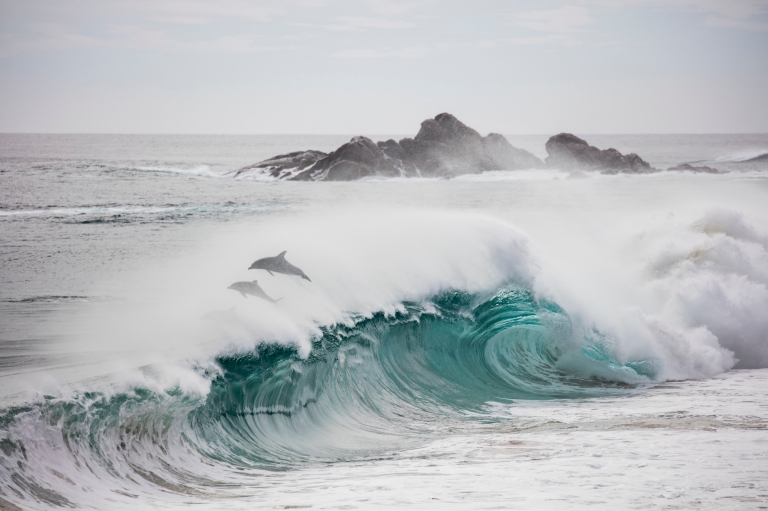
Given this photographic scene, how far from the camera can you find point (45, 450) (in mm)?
5047

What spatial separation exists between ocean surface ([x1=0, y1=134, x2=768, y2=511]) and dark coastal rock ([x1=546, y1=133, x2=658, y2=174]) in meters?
38.0

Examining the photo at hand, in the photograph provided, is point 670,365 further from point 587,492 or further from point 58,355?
point 58,355

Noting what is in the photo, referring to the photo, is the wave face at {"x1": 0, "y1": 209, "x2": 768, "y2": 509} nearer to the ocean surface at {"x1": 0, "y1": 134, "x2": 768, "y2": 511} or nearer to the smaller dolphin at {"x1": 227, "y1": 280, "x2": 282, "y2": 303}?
the ocean surface at {"x1": 0, "y1": 134, "x2": 768, "y2": 511}

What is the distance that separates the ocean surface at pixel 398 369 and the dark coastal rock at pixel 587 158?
3800 cm

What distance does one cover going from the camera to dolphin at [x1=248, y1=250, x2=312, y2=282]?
390 inches

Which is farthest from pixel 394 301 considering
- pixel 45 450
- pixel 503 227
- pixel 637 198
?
pixel 637 198

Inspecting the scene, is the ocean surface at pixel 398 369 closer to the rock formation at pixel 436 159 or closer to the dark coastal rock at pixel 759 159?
the rock formation at pixel 436 159

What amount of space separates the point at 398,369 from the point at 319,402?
73.3 inches

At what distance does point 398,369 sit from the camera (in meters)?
9.17

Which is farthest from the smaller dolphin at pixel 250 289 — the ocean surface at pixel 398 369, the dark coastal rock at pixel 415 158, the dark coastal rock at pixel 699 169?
the dark coastal rock at pixel 699 169

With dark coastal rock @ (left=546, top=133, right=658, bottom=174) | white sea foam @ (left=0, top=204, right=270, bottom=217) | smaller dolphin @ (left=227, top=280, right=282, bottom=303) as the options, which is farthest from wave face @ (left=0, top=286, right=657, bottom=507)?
dark coastal rock @ (left=546, top=133, right=658, bottom=174)

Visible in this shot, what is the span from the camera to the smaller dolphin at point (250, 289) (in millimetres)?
8664

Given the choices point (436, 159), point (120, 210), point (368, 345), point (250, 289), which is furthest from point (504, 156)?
point (250, 289)

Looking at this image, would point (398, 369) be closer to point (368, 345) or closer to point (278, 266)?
point (368, 345)
